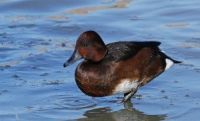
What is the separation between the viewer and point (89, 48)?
6.47 metres

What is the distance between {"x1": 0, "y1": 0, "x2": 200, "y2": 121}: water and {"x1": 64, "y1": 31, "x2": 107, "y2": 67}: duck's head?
463mm

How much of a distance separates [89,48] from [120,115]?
0.69 meters

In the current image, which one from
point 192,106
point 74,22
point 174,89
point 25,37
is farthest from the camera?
point 74,22

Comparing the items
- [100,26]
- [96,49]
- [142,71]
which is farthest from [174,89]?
[100,26]

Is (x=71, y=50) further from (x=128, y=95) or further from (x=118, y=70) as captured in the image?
(x=118, y=70)

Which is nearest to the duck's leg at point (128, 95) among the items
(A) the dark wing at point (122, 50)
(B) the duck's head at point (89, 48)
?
(A) the dark wing at point (122, 50)

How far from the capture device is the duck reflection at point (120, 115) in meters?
6.21

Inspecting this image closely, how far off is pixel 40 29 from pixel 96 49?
2.83 m

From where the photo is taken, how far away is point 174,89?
6.83 m

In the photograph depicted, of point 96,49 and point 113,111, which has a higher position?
point 96,49

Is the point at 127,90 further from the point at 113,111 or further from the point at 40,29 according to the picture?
the point at 40,29

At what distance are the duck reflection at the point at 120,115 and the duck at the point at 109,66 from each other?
0.50 feet

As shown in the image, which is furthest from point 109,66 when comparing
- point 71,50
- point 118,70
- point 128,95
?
point 71,50

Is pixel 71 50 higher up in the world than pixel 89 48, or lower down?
lower down
